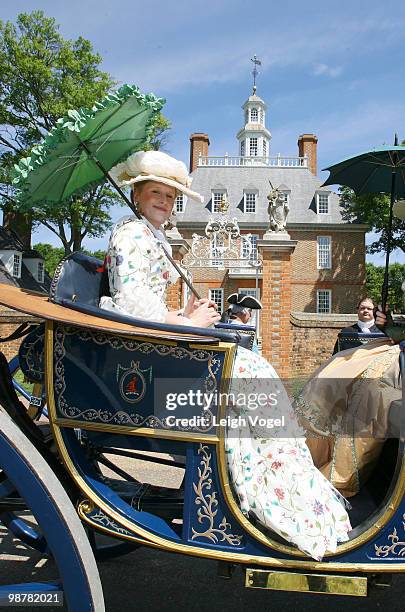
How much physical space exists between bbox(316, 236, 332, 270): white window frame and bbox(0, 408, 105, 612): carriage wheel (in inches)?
1154

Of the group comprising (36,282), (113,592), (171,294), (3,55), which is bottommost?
(113,592)

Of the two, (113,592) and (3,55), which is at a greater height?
(3,55)

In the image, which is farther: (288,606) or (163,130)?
(163,130)

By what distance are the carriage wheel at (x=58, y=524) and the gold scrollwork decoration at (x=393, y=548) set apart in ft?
3.03

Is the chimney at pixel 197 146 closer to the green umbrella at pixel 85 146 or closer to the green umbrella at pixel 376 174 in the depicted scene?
the green umbrella at pixel 376 174

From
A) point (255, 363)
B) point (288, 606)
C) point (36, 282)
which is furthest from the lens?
point (36, 282)

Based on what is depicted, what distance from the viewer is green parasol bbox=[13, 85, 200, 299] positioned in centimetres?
198

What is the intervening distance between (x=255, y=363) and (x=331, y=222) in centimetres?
2977

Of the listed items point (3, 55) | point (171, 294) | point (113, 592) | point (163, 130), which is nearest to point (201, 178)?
point (163, 130)

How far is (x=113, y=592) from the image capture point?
8.16 ft

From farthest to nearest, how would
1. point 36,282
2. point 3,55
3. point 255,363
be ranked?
1. point 36,282
2. point 3,55
3. point 255,363

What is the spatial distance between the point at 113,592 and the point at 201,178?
32.7m

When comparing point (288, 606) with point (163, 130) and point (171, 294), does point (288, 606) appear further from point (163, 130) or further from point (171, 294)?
point (163, 130)

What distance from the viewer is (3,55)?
19.1 metres
